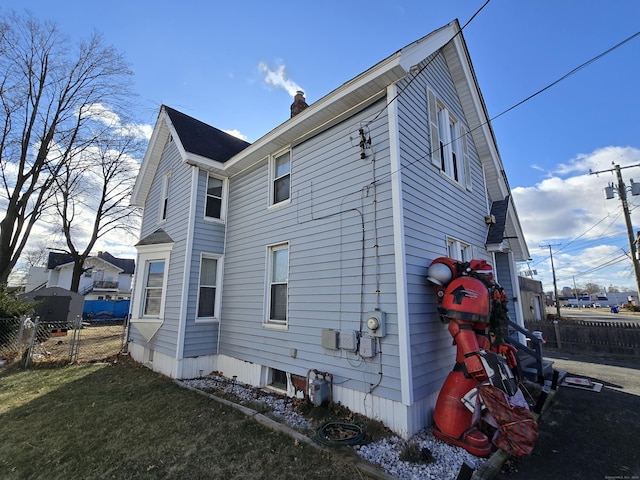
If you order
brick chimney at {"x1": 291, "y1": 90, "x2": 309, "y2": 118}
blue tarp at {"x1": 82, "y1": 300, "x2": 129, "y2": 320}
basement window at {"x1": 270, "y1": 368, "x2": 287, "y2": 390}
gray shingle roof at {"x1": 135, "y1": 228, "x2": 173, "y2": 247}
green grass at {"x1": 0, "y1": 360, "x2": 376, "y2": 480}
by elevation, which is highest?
brick chimney at {"x1": 291, "y1": 90, "x2": 309, "y2": 118}

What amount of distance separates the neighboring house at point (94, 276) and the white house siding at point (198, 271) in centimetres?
3350

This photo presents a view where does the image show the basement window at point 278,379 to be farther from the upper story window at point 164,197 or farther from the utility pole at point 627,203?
the utility pole at point 627,203

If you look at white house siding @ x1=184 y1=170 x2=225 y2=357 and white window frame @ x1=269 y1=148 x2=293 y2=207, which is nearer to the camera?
white window frame @ x1=269 y1=148 x2=293 y2=207

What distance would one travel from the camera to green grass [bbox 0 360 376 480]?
12.2 ft

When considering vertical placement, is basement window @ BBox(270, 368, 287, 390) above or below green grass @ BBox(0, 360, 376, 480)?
above

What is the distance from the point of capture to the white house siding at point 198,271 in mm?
7688

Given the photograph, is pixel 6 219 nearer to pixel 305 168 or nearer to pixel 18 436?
pixel 18 436

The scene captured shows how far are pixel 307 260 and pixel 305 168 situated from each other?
2.11m

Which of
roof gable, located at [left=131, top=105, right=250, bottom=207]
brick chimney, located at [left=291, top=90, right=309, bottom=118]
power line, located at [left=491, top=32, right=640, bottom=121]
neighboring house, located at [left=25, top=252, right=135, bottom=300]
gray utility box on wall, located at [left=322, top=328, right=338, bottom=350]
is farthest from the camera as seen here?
neighboring house, located at [left=25, top=252, right=135, bottom=300]

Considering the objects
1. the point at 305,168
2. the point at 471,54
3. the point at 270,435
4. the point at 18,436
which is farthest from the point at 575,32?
the point at 18,436

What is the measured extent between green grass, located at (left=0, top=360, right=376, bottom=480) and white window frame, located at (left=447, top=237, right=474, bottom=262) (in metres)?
4.56

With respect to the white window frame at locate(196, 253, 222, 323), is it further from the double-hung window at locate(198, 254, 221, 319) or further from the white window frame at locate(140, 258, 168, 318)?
the white window frame at locate(140, 258, 168, 318)

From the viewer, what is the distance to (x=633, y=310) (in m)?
35.6

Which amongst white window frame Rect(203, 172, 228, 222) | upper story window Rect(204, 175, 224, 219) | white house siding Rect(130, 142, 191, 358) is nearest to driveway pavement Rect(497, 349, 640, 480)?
white house siding Rect(130, 142, 191, 358)
